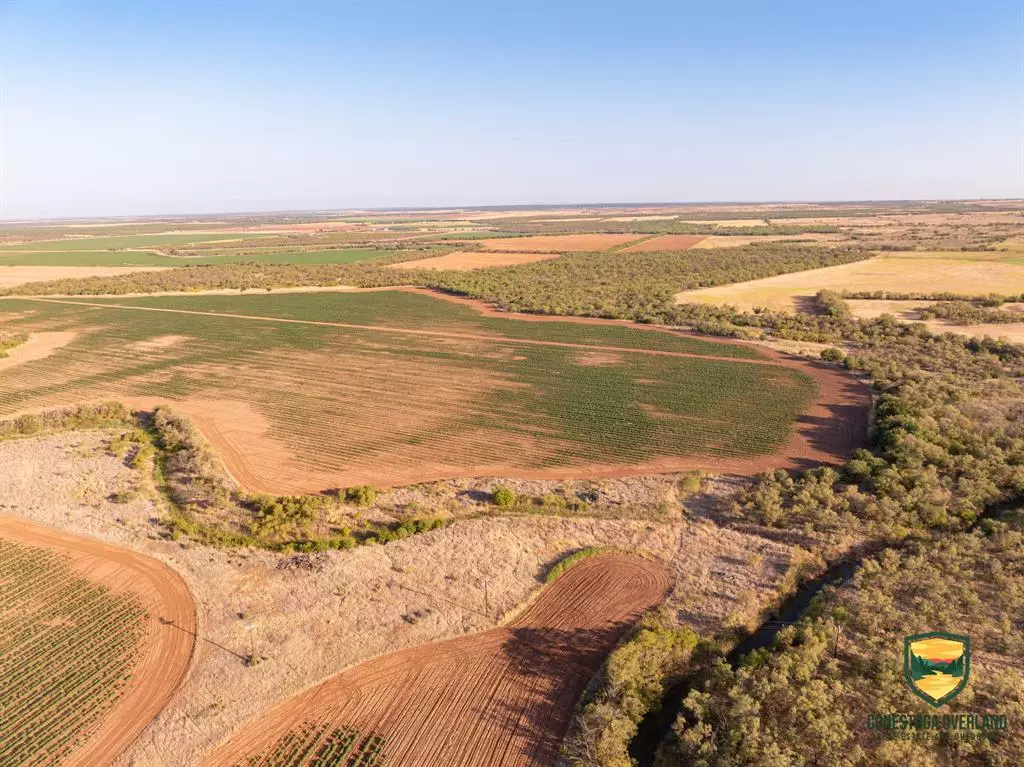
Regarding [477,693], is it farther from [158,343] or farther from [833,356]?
[158,343]

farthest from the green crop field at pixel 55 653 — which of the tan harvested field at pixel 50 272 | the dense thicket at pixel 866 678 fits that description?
the tan harvested field at pixel 50 272

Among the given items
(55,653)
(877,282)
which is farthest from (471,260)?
(55,653)

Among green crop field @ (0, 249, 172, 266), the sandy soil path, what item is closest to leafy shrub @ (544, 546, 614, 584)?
the sandy soil path

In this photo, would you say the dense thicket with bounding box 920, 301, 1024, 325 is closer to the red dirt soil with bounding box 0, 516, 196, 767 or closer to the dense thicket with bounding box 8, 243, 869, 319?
the dense thicket with bounding box 8, 243, 869, 319

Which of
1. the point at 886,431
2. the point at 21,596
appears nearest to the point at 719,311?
the point at 886,431

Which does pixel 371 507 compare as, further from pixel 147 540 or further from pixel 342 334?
pixel 342 334

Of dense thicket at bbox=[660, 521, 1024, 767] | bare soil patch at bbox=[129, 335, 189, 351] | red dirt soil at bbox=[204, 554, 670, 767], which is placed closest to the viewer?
dense thicket at bbox=[660, 521, 1024, 767]
